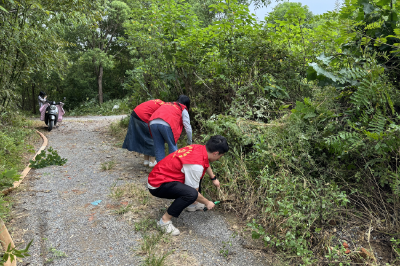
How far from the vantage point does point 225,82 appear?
546cm

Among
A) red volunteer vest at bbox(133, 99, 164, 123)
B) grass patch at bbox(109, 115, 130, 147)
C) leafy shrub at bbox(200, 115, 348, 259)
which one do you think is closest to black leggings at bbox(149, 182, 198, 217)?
leafy shrub at bbox(200, 115, 348, 259)

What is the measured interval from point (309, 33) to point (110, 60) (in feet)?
64.5

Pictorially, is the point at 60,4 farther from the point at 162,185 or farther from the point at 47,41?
the point at 162,185

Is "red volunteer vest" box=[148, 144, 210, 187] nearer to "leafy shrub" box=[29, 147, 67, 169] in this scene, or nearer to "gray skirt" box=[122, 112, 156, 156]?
"gray skirt" box=[122, 112, 156, 156]

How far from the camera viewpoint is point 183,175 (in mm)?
3213

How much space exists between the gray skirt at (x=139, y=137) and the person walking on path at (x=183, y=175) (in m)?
2.40

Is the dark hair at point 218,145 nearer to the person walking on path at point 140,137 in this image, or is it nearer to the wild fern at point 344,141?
the wild fern at point 344,141

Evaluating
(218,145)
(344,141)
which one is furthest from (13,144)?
(344,141)

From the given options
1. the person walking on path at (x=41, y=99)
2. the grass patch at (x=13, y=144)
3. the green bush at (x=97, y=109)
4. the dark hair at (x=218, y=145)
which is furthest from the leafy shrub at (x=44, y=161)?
the green bush at (x=97, y=109)

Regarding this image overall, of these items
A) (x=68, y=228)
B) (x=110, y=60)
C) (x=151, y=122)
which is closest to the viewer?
(x=68, y=228)

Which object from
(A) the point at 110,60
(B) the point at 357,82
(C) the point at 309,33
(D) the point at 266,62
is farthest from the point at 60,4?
(A) the point at 110,60

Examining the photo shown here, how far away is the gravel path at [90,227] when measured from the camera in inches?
112

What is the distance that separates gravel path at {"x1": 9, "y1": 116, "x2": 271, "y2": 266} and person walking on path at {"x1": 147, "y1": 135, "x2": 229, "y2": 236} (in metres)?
0.42

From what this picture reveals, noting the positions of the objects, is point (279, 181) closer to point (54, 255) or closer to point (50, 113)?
point (54, 255)
